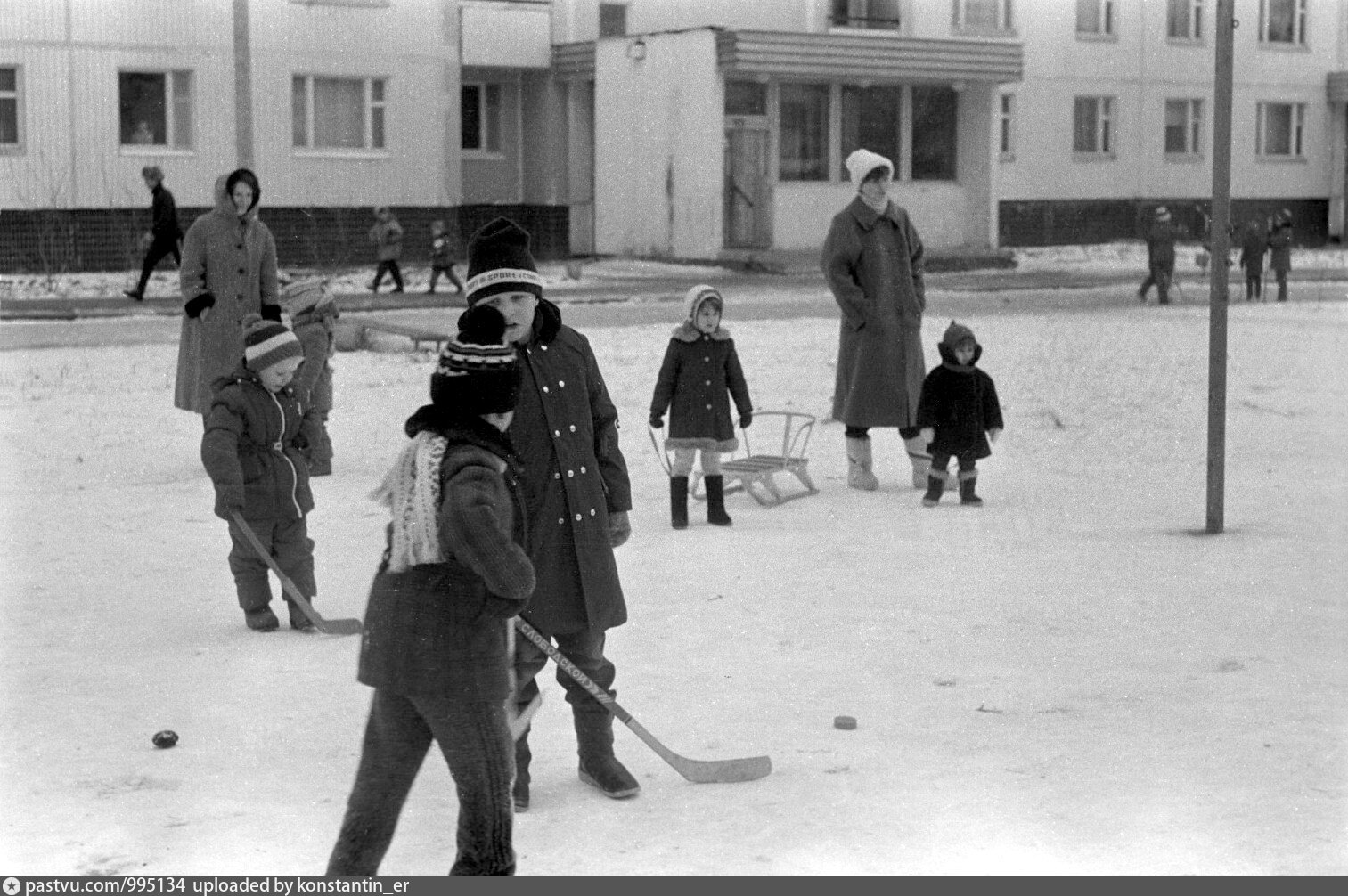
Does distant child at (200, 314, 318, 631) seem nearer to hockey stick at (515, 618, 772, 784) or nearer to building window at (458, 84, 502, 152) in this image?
hockey stick at (515, 618, 772, 784)

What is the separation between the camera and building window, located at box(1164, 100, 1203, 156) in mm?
42781

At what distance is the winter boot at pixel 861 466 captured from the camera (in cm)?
1030

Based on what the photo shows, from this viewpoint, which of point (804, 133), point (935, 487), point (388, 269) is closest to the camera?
point (935, 487)

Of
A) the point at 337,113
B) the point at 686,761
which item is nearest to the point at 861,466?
the point at 686,761

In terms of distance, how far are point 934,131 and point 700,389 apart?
28.7 metres

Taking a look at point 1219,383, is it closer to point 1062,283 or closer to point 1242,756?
point 1242,756

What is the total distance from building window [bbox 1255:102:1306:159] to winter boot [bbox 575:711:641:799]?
41.8m

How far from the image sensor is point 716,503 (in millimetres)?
9250

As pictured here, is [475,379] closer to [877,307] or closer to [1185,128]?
[877,307]

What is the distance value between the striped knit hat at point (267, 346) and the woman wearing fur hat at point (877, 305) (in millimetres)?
3679

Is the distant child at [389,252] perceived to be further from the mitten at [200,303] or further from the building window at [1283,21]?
the building window at [1283,21]

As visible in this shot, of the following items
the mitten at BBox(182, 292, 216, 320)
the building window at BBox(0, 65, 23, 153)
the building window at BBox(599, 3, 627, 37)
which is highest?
the building window at BBox(599, 3, 627, 37)

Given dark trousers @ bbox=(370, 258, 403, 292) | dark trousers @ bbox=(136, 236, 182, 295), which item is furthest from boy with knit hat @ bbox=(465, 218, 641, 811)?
dark trousers @ bbox=(370, 258, 403, 292)

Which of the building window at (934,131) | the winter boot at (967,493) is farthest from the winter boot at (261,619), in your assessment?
the building window at (934,131)
